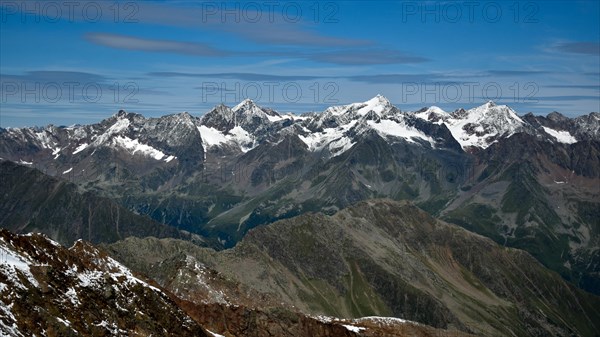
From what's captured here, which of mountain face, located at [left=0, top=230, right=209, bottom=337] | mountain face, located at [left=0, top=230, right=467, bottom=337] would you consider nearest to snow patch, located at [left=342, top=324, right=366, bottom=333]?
mountain face, located at [left=0, top=230, right=209, bottom=337]

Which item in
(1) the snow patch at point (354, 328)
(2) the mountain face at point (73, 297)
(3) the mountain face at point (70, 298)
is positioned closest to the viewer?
(3) the mountain face at point (70, 298)

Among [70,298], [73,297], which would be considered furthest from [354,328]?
[70,298]

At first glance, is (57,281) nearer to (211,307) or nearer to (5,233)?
Result: (5,233)

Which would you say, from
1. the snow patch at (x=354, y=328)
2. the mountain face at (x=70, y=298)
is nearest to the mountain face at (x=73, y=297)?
the mountain face at (x=70, y=298)

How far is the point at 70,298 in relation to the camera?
92750 mm

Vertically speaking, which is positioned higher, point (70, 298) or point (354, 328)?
point (70, 298)

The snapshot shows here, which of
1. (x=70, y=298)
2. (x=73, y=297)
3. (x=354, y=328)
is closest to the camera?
(x=70, y=298)

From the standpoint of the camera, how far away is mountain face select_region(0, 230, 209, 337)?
84688 millimetres

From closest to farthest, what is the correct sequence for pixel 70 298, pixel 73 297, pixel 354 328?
pixel 70 298 < pixel 73 297 < pixel 354 328

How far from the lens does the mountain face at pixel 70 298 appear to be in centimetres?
8469

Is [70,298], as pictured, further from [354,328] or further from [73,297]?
[354,328]

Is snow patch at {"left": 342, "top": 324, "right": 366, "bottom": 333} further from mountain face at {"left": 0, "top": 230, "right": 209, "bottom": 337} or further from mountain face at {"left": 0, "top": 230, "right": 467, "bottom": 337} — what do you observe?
mountain face at {"left": 0, "top": 230, "right": 467, "bottom": 337}

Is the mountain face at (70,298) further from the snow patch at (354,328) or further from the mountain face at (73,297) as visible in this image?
the snow patch at (354,328)

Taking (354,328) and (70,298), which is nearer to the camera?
(70,298)
